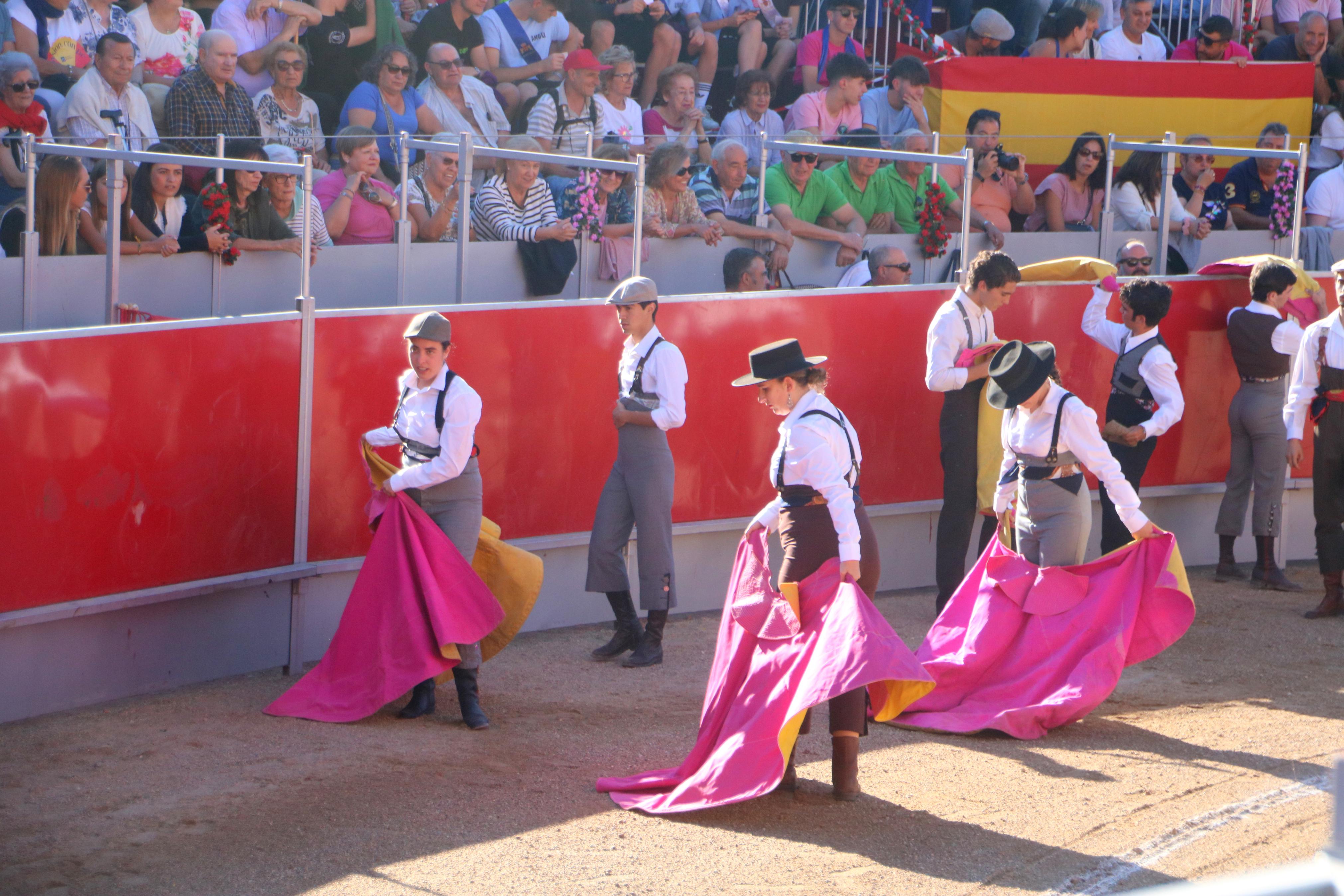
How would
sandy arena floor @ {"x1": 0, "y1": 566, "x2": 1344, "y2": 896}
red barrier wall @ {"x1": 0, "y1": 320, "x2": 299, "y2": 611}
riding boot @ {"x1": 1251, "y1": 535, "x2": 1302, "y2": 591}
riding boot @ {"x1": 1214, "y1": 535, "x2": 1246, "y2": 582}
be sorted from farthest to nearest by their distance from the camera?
riding boot @ {"x1": 1214, "y1": 535, "x2": 1246, "y2": 582}
riding boot @ {"x1": 1251, "y1": 535, "x2": 1302, "y2": 591}
red barrier wall @ {"x1": 0, "y1": 320, "x2": 299, "y2": 611}
sandy arena floor @ {"x1": 0, "y1": 566, "x2": 1344, "y2": 896}

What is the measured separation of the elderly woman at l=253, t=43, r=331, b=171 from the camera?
33.3ft

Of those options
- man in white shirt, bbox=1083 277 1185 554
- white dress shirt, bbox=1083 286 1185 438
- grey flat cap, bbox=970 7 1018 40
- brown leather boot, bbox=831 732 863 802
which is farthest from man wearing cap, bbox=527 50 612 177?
brown leather boot, bbox=831 732 863 802

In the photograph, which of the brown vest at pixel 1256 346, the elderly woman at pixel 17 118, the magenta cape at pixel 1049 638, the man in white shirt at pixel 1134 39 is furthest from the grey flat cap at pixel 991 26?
the elderly woman at pixel 17 118

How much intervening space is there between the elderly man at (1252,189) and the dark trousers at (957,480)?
5122 mm

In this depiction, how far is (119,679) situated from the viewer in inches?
294

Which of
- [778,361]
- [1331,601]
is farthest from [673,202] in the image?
[1331,601]

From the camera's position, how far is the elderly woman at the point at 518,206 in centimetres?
966

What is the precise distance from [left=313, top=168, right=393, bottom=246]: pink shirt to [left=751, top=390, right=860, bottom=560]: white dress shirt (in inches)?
167

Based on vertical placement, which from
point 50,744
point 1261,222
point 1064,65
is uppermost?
point 1064,65

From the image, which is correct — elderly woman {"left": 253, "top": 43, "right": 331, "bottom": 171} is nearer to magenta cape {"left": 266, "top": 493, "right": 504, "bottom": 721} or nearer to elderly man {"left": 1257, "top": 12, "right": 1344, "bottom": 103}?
magenta cape {"left": 266, "top": 493, "right": 504, "bottom": 721}

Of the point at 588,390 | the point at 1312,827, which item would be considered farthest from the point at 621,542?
the point at 1312,827

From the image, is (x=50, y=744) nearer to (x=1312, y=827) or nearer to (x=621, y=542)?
(x=621, y=542)

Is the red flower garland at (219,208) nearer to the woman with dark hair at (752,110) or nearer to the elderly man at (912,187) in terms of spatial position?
the woman with dark hair at (752,110)

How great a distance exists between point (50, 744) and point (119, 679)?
80cm
